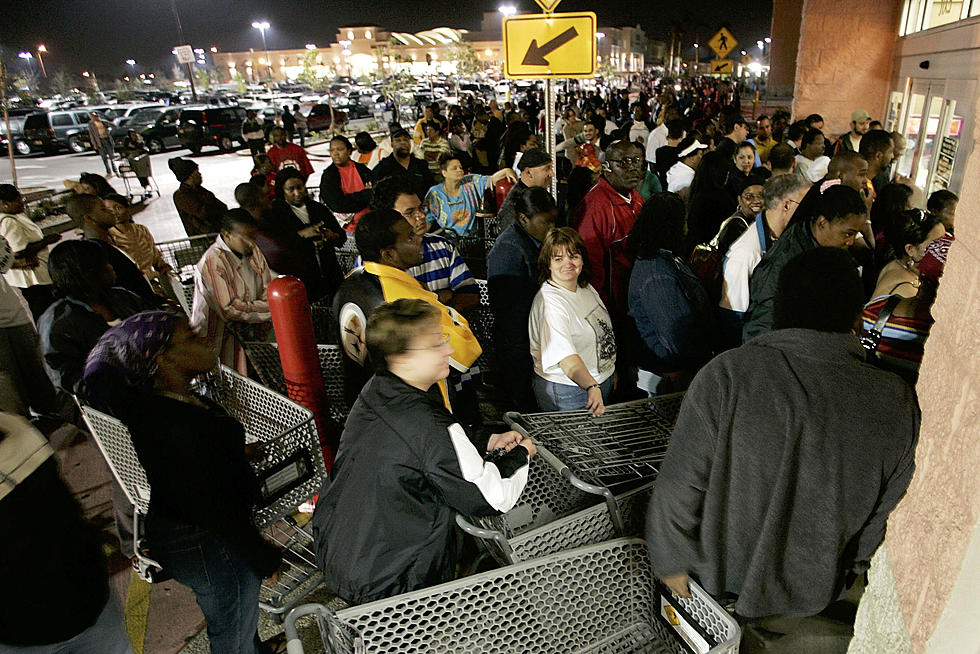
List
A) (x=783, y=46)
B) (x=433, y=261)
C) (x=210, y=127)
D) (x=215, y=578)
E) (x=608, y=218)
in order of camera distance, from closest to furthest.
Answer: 1. (x=215, y=578)
2. (x=433, y=261)
3. (x=608, y=218)
4. (x=783, y=46)
5. (x=210, y=127)

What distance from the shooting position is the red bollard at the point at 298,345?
127 inches

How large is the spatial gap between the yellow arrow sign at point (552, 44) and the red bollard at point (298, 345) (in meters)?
3.13

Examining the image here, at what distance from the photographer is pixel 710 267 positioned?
4156 mm

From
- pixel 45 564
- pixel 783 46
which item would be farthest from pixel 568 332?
pixel 783 46

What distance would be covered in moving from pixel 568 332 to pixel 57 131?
96.2ft

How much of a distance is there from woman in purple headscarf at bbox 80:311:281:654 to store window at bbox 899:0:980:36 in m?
10.8

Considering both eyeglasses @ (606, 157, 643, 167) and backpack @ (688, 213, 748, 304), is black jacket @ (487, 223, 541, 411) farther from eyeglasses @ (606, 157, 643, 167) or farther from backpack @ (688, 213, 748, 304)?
eyeglasses @ (606, 157, 643, 167)

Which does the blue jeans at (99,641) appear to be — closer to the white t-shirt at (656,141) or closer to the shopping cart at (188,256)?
the shopping cart at (188,256)

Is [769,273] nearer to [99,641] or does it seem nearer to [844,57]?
[99,641]

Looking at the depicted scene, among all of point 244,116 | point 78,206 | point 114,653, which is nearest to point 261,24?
point 244,116

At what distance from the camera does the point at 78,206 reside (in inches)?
186

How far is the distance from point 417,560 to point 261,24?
5199 centimetres

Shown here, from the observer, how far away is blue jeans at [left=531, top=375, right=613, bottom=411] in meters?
3.38

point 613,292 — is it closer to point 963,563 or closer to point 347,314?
point 347,314
